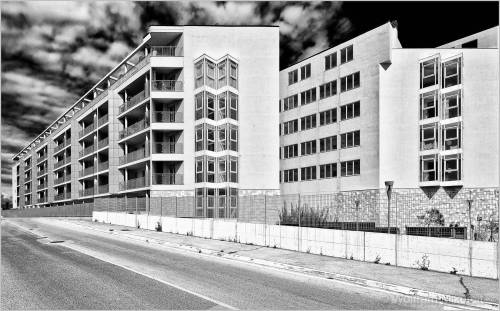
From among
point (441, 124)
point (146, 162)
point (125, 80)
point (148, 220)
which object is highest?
point (125, 80)

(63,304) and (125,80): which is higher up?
(125,80)

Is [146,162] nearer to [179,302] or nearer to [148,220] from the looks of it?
[148,220]

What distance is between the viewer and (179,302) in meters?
8.09

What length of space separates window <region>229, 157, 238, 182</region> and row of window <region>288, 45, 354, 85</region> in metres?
16.1

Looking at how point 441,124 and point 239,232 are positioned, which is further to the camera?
point 441,124

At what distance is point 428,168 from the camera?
126 ft

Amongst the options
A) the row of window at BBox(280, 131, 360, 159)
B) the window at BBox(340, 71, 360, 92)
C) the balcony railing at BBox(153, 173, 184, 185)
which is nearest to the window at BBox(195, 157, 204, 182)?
the balcony railing at BBox(153, 173, 184, 185)

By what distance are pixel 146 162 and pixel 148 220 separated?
46.8 ft

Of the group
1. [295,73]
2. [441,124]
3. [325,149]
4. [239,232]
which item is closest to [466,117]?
[441,124]

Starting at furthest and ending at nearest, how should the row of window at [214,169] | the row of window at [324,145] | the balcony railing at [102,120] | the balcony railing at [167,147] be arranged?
the balcony railing at [102,120] < the row of window at [324,145] < the balcony railing at [167,147] < the row of window at [214,169]

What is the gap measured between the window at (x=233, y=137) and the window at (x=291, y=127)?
12.3 metres

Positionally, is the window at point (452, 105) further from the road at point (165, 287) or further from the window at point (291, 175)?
the road at point (165, 287)

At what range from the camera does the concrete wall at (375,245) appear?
11.3 meters

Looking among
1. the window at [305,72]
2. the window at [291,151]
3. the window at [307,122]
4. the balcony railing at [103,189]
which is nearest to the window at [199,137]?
the window at [307,122]
